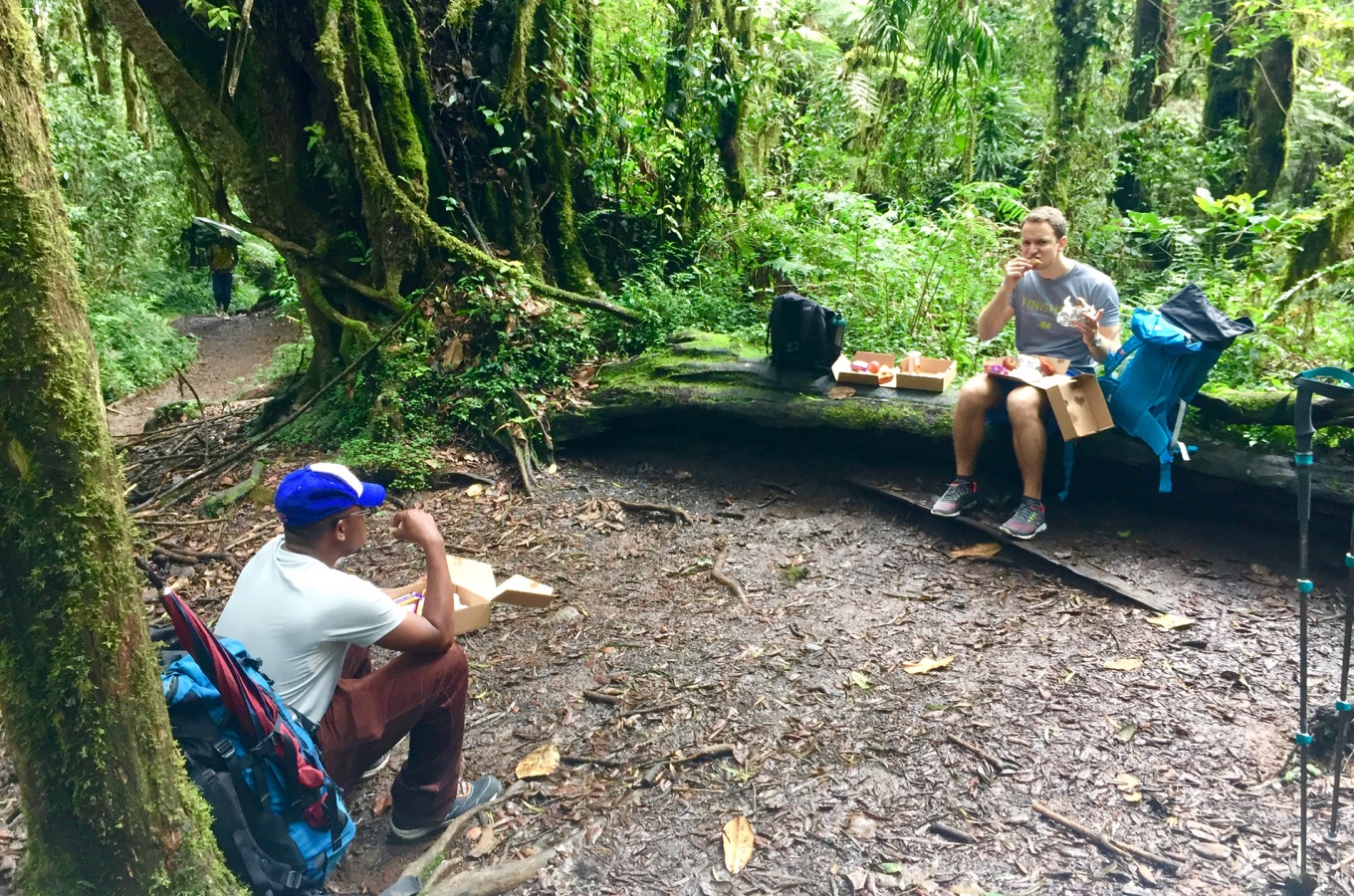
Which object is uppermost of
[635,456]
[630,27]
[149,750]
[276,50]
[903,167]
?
[630,27]

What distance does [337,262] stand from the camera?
8.12 m

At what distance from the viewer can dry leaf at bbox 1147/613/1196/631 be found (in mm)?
4371

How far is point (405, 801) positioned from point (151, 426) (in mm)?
7514

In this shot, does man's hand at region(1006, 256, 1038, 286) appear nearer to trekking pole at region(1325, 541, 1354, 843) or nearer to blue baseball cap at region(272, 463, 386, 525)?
trekking pole at region(1325, 541, 1354, 843)

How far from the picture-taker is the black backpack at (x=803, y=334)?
20.9 feet

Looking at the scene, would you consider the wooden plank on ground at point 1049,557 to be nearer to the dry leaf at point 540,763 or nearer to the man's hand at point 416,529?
the dry leaf at point 540,763

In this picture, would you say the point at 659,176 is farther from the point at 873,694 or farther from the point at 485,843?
the point at 485,843

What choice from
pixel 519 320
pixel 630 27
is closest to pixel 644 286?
pixel 519 320

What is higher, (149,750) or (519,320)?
(519,320)

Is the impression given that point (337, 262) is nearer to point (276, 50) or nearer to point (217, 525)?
point (276, 50)

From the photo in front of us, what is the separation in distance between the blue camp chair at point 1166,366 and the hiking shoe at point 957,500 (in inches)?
37.2

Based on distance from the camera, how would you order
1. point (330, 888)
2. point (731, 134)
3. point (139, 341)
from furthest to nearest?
1. point (139, 341)
2. point (731, 134)
3. point (330, 888)

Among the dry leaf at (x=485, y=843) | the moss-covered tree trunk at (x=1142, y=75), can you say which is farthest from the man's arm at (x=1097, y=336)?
the moss-covered tree trunk at (x=1142, y=75)

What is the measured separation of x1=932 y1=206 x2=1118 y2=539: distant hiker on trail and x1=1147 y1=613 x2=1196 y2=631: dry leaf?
2.89ft
